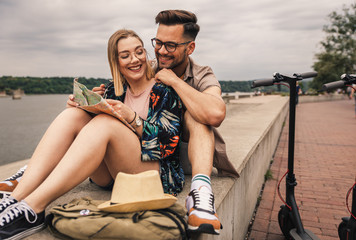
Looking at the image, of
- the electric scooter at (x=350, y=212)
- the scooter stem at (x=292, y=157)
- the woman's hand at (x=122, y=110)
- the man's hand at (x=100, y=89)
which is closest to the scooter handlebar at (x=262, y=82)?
the scooter stem at (x=292, y=157)

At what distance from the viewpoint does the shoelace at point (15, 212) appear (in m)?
1.36

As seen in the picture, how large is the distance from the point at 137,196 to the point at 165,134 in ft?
2.03

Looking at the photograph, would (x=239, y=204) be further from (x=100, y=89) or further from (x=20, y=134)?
(x=20, y=134)

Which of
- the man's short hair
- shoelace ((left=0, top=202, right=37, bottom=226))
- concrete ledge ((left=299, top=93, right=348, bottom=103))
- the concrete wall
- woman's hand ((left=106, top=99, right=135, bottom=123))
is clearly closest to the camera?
shoelace ((left=0, top=202, right=37, bottom=226))

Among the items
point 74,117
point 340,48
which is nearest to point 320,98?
point 340,48

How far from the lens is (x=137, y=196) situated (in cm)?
137

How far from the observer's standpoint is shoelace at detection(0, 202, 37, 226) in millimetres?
1358

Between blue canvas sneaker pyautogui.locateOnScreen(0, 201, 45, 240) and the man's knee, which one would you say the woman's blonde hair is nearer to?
the man's knee

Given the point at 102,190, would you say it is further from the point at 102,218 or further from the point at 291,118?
the point at 291,118

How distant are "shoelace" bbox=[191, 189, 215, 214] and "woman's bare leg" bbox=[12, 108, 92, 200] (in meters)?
0.84

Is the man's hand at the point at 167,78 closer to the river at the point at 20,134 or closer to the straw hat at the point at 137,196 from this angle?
the straw hat at the point at 137,196

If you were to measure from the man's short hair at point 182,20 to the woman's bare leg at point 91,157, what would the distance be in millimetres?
976

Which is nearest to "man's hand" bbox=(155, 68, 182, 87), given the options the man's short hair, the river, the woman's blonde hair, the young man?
the young man

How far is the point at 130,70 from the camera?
2137mm
